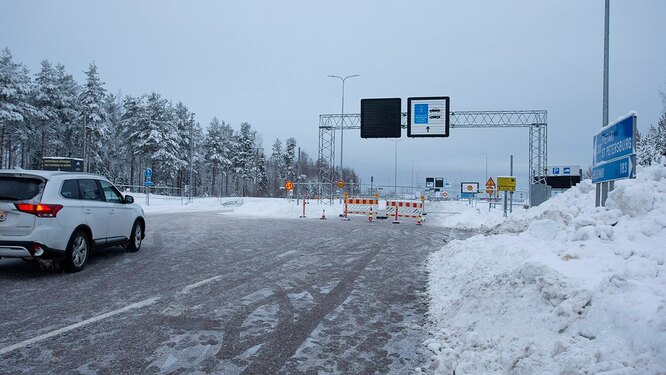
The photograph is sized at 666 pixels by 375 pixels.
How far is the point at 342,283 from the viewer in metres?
7.59

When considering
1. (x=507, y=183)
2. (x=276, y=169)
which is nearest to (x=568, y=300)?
(x=507, y=183)

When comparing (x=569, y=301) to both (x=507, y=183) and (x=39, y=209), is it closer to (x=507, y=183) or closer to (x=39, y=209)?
(x=39, y=209)

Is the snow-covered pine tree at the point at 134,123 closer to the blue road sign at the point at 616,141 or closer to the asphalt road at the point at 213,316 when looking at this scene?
the asphalt road at the point at 213,316

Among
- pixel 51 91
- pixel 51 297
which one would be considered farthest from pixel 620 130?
pixel 51 91

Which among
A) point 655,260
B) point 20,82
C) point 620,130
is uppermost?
point 20,82

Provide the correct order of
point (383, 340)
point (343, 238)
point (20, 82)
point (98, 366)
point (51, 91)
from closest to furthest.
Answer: point (98, 366), point (383, 340), point (343, 238), point (20, 82), point (51, 91)

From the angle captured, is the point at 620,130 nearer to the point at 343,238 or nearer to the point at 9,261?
the point at 343,238

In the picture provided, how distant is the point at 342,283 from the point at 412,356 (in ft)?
10.9

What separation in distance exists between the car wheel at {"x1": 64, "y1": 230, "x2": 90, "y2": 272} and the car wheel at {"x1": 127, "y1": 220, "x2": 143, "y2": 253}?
1.97m

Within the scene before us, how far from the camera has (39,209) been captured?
23.5 feet

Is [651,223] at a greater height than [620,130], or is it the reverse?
[620,130]

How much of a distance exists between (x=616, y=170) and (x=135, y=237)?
1089 centimetres

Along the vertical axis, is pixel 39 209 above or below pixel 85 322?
above

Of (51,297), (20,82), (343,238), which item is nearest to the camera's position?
(51,297)
